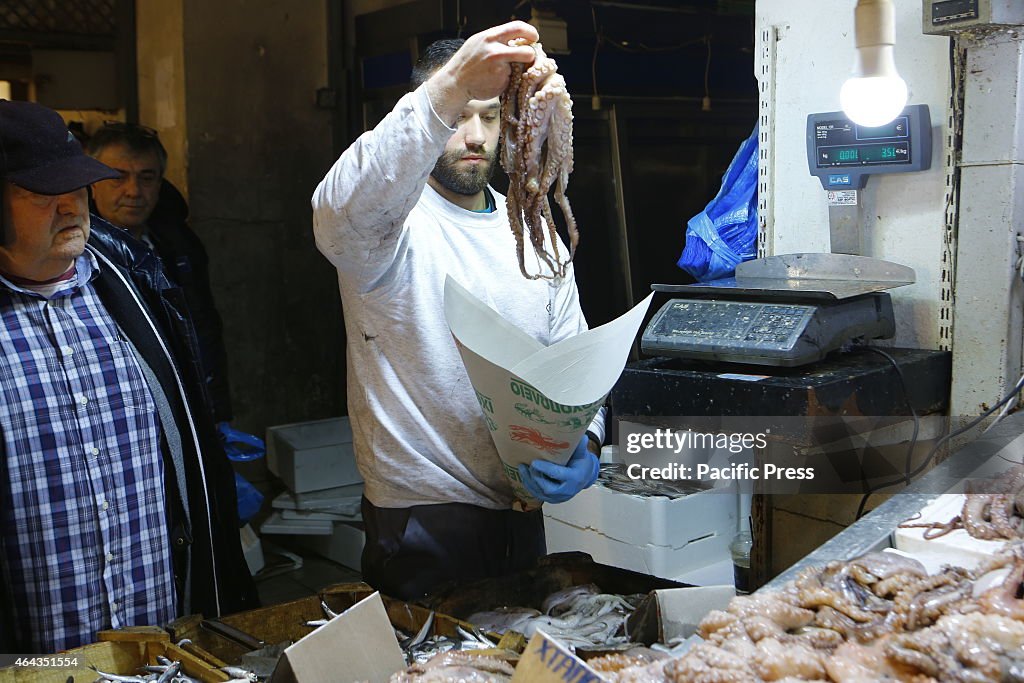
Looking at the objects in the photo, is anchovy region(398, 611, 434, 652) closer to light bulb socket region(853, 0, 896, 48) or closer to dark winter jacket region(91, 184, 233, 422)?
light bulb socket region(853, 0, 896, 48)

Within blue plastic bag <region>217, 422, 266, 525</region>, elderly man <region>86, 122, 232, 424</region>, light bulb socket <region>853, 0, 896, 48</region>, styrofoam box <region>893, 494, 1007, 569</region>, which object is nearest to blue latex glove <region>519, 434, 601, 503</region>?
styrofoam box <region>893, 494, 1007, 569</region>

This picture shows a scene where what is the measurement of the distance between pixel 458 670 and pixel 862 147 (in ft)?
7.25

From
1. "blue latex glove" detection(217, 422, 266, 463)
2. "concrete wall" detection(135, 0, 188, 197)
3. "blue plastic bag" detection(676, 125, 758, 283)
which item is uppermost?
"concrete wall" detection(135, 0, 188, 197)

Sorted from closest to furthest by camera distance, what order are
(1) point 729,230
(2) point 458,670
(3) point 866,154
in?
(2) point 458,670 < (3) point 866,154 < (1) point 729,230

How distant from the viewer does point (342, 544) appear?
18.7 ft

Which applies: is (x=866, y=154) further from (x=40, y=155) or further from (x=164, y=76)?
(x=164, y=76)

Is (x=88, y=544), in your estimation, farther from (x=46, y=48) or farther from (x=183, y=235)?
(x=46, y=48)

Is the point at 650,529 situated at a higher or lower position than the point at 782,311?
lower

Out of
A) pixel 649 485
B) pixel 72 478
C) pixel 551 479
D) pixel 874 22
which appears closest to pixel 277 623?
pixel 72 478

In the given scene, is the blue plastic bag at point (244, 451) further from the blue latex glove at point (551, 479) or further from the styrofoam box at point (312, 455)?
the blue latex glove at point (551, 479)

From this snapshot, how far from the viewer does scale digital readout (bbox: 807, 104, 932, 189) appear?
3.06 meters

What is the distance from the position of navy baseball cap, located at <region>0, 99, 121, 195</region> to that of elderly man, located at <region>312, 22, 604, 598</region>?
798 mm

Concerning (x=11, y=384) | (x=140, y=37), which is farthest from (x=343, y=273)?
(x=140, y=37)

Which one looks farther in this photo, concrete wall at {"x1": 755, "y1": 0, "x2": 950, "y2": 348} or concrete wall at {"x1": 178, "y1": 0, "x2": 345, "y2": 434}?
concrete wall at {"x1": 178, "y1": 0, "x2": 345, "y2": 434}
